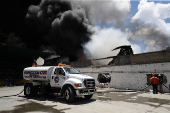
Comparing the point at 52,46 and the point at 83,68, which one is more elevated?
the point at 52,46

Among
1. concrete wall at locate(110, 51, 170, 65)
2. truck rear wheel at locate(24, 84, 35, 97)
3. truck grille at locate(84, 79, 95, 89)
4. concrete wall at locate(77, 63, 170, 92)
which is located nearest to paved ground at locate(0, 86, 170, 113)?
truck grille at locate(84, 79, 95, 89)

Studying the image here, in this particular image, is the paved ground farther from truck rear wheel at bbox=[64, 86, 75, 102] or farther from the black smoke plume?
the black smoke plume

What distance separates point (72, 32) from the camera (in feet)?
110

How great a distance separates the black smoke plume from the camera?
32.6 meters

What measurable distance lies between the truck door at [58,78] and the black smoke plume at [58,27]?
80.6 feet

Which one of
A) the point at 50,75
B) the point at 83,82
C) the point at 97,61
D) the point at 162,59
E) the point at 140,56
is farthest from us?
the point at 97,61

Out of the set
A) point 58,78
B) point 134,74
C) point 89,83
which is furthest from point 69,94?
point 134,74

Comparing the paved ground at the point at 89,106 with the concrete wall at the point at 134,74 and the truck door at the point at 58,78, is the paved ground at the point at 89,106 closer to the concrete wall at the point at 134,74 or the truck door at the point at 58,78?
the truck door at the point at 58,78

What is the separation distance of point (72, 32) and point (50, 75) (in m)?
25.6

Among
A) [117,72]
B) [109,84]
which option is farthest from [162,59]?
[109,84]

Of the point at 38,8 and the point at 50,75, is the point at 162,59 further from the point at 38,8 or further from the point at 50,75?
the point at 38,8

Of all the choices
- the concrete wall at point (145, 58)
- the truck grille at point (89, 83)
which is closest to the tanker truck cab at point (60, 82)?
the truck grille at point (89, 83)

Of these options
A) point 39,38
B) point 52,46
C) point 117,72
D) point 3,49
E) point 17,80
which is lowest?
point 17,80

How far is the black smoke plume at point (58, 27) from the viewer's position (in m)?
32.6
